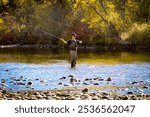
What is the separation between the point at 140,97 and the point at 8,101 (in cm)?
494

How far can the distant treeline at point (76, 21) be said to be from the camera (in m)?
51.2

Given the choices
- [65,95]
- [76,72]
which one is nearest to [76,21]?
[76,72]

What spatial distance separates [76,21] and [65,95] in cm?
4076

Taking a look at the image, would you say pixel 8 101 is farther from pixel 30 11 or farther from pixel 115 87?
pixel 30 11

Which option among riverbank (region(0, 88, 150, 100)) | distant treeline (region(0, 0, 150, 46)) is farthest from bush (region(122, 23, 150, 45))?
riverbank (region(0, 88, 150, 100))

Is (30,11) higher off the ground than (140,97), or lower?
higher

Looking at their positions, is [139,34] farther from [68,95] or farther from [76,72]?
[68,95]

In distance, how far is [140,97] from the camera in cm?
1909

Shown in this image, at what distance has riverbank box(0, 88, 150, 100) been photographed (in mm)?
18766

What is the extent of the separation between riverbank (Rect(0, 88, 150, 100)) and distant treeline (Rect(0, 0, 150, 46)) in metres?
26.6

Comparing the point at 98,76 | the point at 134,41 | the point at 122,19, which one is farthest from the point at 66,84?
the point at 122,19

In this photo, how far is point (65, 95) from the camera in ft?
63.9

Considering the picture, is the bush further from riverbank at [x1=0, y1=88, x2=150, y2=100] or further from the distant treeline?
riverbank at [x1=0, y1=88, x2=150, y2=100]

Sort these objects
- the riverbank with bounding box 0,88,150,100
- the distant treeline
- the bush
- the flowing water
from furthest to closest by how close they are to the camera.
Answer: the distant treeline, the bush, the flowing water, the riverbank with bounding box 0,88,150,100
